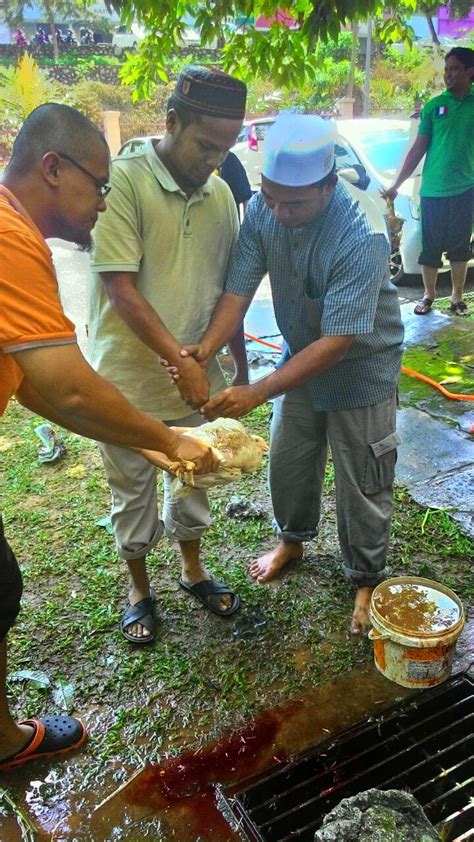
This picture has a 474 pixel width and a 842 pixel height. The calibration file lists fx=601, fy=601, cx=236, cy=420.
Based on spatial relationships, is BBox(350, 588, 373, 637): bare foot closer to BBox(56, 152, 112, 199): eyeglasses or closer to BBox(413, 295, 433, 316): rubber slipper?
BBox(56, 152, 112, 199): eyeglasses

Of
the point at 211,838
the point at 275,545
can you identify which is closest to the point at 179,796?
the point at 211,838

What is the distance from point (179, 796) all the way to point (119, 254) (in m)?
2.00

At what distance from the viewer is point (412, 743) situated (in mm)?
2283

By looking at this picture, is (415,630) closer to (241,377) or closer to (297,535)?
(297,535)

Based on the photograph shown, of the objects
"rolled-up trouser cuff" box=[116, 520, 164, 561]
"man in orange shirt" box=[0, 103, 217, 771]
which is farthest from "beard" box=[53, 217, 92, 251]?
"rolled-up trouser cuff" box=[116, 520, 164, 561]

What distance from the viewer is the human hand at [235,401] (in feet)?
8.07

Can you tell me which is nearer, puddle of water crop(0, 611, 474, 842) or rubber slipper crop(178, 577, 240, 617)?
puddle of water crop(0, 611, 474, 842)

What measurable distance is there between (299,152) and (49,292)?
1.08 metres

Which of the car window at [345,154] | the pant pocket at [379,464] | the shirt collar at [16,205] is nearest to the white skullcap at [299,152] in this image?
the shirt collar at [16,205]

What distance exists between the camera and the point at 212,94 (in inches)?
89.4

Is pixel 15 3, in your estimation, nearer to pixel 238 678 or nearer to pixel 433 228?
pixel 433 228

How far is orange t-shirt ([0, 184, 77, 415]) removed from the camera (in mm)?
1490

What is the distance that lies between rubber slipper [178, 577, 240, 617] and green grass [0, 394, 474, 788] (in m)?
0.05

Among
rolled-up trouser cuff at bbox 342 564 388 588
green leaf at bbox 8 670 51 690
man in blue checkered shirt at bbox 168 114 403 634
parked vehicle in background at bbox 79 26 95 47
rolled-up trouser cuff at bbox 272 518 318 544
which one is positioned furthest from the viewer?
parked vehicle in background at bbox 79 26 95 47
